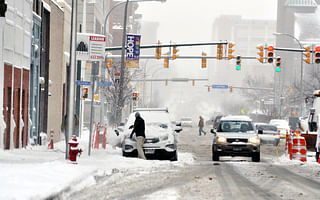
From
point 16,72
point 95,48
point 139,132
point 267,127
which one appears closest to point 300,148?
point 139,132

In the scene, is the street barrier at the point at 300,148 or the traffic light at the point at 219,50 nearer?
the street barrier at the point at 300,148

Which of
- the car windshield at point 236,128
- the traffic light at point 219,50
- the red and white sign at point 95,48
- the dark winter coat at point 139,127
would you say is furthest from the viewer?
the traffic light at point 219,50

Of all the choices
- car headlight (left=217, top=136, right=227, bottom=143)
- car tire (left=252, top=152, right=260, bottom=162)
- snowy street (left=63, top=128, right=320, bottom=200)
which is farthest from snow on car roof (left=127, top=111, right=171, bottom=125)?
snowy street (left=63, top=128, right=320, bottom=200)

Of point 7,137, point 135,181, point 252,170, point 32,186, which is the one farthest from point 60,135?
point 32,186

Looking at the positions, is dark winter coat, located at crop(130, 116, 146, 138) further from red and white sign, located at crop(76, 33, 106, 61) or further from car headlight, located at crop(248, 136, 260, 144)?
car headlight, located at crop(248, 136, 260, 144)

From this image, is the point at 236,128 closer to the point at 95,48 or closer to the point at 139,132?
the point at 139,132

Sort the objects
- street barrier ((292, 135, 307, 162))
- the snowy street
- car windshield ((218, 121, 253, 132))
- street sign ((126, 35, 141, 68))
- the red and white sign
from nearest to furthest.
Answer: the snowy street
the red and white sign
street barrier ((292, 135, 307, 162))
car windshield ((218, 121, 253, 132))
street sign ((126, 35, 141, 68))

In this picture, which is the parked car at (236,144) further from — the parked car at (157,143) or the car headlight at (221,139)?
the parked car at (157,143)

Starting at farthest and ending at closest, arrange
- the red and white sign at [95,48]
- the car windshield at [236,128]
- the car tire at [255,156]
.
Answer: the car windshield at [236,128] → the car tire at [255,156] → the red and white sign at [95,48]

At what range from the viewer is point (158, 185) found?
14.3m

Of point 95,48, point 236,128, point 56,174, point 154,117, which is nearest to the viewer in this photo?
point 56,174

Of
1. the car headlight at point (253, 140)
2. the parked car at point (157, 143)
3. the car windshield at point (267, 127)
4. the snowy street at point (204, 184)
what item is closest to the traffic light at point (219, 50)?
the car windshield at point (267, 127)

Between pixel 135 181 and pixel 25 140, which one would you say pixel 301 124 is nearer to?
pixel 25 140

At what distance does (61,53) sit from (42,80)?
22.8 ft
